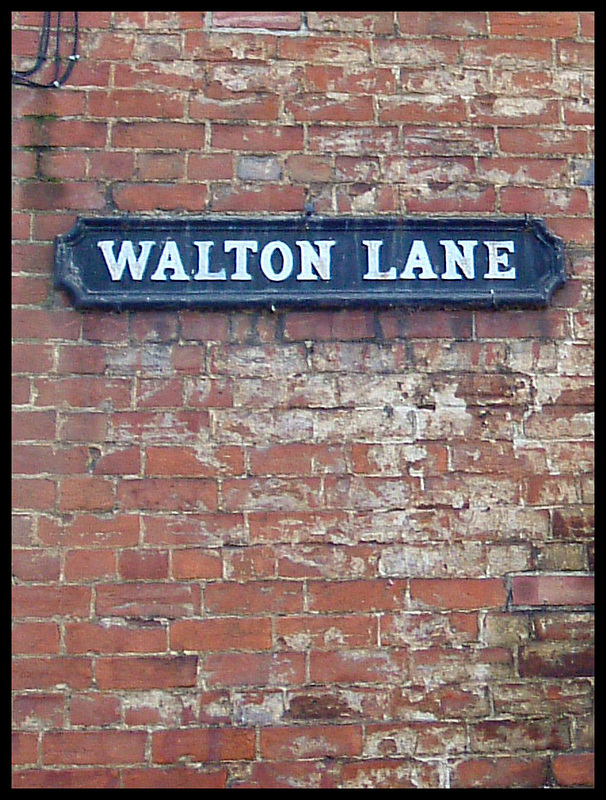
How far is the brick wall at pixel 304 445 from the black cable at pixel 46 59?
0.10 feet

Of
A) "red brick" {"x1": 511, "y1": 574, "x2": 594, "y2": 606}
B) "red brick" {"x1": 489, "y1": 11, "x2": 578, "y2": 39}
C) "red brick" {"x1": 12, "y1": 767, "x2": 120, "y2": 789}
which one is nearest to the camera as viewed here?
"red brick" {"x1": 12, "y1": 767, "x2": 120, "y2": 789}

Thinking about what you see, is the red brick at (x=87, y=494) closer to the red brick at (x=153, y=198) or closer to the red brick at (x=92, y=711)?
the red brick at (x=92, y=711)

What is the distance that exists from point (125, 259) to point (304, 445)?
26.3 inches

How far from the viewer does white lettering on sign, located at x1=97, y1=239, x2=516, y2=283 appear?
237 cm

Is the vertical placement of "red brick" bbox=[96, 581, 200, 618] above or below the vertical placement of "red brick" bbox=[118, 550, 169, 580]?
below

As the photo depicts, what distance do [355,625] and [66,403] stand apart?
91cm

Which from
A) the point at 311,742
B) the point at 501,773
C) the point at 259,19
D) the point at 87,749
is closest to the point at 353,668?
the point at 311,742

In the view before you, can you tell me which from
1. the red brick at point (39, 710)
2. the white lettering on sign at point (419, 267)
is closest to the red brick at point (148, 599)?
the red brick at point (39, 710)

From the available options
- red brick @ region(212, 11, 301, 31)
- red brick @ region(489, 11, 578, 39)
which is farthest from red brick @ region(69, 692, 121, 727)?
red brick @ region(489, 11, 578, 39)

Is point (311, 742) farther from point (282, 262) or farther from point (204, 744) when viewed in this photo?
point (282, 262)

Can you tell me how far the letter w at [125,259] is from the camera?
2.37 metres

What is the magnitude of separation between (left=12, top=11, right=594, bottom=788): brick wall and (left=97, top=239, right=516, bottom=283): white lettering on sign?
0.10m

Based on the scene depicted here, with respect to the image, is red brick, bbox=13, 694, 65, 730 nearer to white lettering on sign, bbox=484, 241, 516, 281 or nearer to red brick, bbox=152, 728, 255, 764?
red brick, bbox=152, 728, 255, 764

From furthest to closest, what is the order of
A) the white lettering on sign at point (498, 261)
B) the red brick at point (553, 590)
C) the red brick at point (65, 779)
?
the white lettering on sign at point (498, 261), the red brick at point (553, 590), the red brick at point (65, 779)
